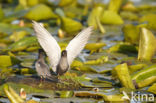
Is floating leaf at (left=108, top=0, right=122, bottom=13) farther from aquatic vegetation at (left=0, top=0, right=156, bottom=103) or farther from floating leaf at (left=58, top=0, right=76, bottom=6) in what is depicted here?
floating leaf at (left=58, top=0, right=76, bottom=6)

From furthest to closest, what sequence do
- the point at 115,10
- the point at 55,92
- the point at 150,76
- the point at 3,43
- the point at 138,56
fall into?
the point at 115,10 → the point at 3,43 → the point at 138,56 → the point at 150,76 → the point at 55,92

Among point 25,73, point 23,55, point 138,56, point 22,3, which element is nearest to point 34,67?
point 25,73

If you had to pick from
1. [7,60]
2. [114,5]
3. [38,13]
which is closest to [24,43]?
[7,60]

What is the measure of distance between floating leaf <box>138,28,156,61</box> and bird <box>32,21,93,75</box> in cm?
90

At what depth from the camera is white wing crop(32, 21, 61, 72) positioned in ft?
16.1

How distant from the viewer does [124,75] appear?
14.0ft

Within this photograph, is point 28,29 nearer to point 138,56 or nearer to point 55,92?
point 138,56

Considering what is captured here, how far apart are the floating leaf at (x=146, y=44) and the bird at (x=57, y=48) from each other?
896 mm

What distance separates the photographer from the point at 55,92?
433cm

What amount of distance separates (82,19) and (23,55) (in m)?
3.27

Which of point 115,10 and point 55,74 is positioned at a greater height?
point 115,10

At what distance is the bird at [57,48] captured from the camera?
4910 mm

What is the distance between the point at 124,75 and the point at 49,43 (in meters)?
1.30

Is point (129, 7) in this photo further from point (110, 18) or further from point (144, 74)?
point (144, 74)
